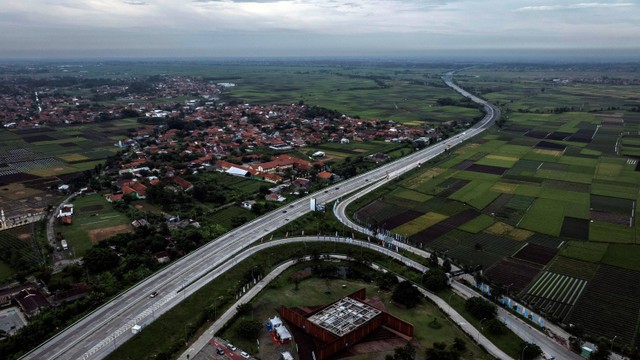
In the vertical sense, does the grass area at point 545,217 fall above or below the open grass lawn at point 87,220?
above

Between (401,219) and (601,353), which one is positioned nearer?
(601,353)

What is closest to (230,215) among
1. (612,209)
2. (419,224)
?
(419,224)

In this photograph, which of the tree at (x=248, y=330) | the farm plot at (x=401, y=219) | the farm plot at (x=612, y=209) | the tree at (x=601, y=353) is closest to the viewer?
the tree at (x=601, y=353)

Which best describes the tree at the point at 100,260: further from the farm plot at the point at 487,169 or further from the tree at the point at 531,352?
the farm plot at the point at 487,169

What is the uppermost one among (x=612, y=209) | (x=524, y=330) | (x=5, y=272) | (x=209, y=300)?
(x=612, y=209)

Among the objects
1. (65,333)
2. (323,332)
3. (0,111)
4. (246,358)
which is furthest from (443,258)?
(0,111)

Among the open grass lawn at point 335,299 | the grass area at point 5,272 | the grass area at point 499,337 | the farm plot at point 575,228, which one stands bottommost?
the grass area at point 5,272

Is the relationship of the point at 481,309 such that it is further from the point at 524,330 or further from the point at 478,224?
the point at 478,224

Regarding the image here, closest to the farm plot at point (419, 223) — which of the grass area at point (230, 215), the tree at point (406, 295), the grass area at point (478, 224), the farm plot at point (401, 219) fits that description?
the farm plot at point (401, 219)
